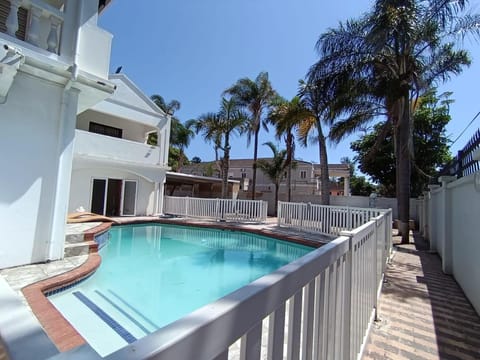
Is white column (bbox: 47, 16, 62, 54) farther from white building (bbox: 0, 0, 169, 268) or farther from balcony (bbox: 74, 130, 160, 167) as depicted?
balcony (bbox: 74, 130, 160, 167)

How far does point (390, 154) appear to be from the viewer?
21469mm

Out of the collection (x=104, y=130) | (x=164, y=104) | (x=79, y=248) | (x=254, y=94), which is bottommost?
(x=79, y=248)

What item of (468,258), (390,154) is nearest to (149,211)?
(468,258)

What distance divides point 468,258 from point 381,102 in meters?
7.85

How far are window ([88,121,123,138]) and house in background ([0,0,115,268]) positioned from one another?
29.4ft

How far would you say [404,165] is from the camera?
995 cm

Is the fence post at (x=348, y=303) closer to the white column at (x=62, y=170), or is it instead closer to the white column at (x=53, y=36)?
the white column at (x=62, y=170)

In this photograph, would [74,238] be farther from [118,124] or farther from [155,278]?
[118,124]

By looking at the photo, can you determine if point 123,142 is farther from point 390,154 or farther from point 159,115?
point 390,154

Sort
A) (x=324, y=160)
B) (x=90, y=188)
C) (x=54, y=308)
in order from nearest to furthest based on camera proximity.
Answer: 1. (x=54, y=308)
2. (x=324, y=160)
3. (x=90, y=188)

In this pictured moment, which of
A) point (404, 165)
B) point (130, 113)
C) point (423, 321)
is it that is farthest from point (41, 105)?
point (404, 165)

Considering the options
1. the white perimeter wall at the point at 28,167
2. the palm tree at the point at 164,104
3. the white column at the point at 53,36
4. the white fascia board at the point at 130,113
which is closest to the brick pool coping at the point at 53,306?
the white perimeter wall at the point at 28,167

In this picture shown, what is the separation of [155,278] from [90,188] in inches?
355

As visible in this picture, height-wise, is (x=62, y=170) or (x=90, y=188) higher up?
(x=62, y=170)
